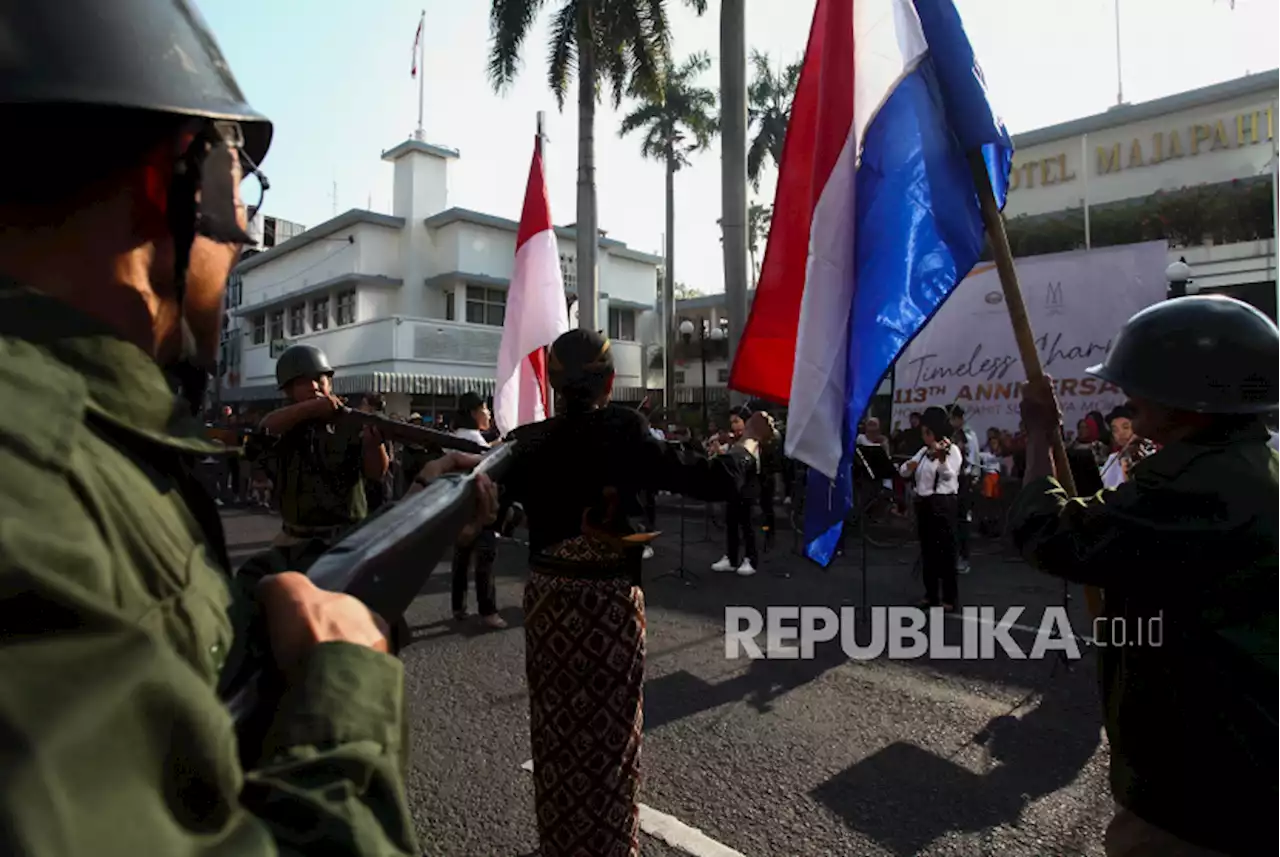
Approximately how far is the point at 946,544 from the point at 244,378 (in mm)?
32209

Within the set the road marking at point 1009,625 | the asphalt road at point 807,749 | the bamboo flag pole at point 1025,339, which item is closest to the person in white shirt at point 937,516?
the road marking at point 1009,625

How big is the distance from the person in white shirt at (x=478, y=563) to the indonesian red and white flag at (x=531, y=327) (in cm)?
30

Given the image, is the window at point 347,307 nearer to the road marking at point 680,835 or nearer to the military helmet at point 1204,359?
the road marking at point 680,835

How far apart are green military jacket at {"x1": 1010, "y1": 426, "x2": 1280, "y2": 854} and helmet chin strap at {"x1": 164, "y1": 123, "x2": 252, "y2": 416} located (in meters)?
1.86

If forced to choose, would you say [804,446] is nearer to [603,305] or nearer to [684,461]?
[684,461]

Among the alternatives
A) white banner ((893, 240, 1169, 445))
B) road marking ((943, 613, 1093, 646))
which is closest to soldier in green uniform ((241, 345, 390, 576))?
road marking ((943, 613, 1093, 646))

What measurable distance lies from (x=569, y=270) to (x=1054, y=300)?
18.7 m

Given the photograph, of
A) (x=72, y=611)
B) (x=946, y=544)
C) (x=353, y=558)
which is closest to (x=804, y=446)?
(x=353, y=558)

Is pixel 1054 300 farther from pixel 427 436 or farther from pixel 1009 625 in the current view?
pixel 427 436

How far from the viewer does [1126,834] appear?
1759mm

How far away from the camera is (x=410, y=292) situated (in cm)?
2630

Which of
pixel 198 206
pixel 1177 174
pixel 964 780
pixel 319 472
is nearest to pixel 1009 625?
pixel 964 780

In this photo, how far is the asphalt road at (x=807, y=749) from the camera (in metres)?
3.05

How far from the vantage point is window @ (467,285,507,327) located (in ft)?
88.3
